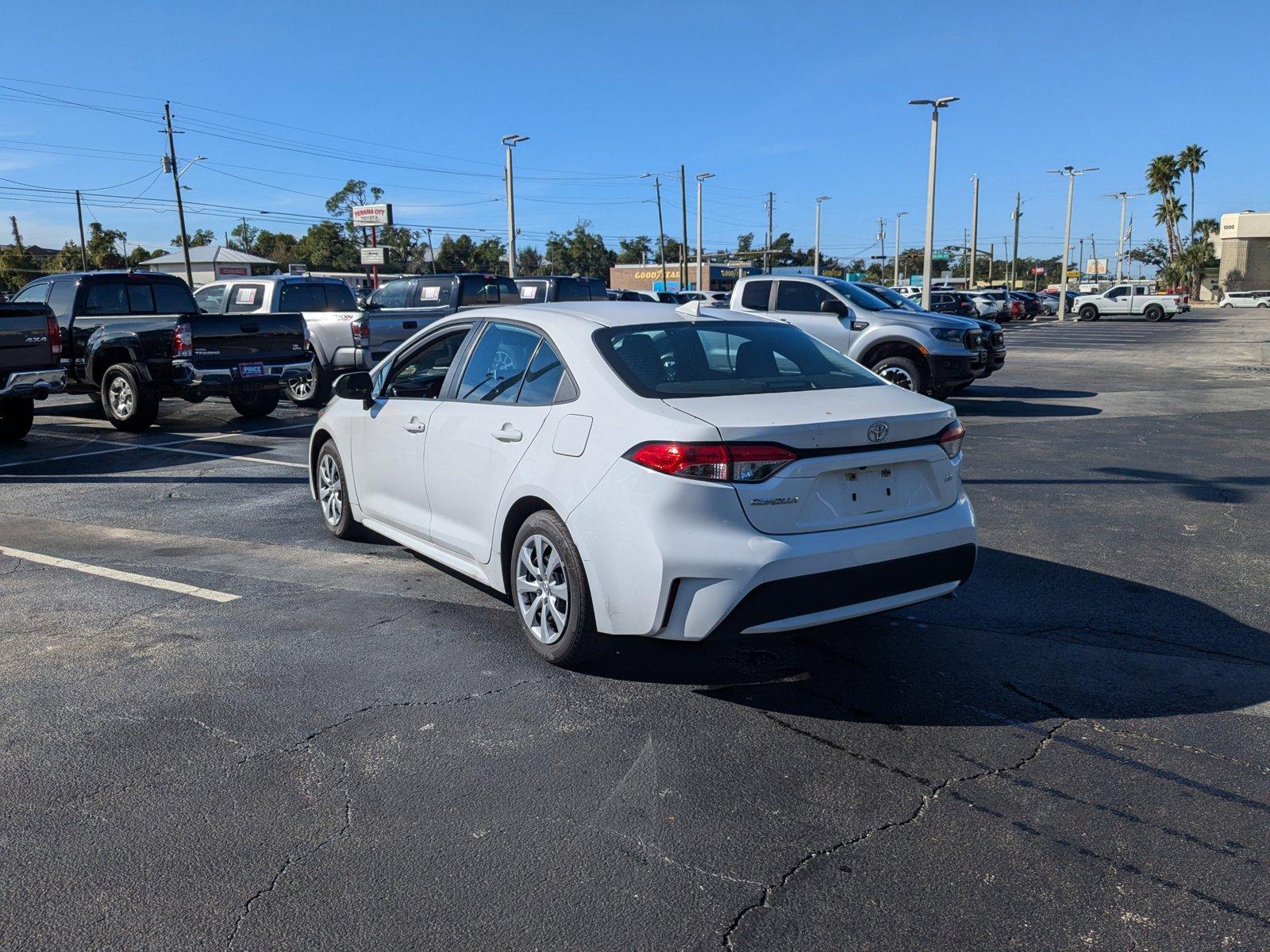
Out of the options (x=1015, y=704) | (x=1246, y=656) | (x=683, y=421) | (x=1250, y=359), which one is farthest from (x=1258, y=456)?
(x=1250, y=359)

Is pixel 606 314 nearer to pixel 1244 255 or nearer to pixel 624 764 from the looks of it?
pixel 624 764

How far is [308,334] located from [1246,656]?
14.1 m

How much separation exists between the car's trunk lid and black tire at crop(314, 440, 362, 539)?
335 cm

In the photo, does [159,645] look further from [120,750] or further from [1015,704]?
[1015,704]

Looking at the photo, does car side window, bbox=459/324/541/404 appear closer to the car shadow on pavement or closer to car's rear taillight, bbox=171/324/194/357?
the car shadow on pavement

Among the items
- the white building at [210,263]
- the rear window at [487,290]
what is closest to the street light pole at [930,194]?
the rear window at [487,290]

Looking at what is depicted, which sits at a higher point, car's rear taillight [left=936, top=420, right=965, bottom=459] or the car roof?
the car roof

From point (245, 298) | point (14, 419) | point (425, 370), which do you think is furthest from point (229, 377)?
point (425, 370)

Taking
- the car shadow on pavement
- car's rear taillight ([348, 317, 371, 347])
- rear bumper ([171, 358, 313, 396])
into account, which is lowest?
the car shadow on pavement

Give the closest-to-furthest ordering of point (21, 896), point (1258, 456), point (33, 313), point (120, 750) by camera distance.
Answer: point (21, 896) < point (120, 750) < point (1258, 456) < point (33, 313)

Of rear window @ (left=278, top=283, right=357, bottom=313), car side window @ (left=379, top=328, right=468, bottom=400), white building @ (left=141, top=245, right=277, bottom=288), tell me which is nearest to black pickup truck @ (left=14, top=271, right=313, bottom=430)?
rear window @ (left=278, top=283, right=357, bottom=313)

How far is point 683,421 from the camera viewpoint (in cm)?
406

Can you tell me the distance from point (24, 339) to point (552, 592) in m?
9.38

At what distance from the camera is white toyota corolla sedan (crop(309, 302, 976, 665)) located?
3969mm
